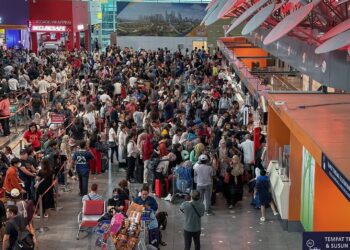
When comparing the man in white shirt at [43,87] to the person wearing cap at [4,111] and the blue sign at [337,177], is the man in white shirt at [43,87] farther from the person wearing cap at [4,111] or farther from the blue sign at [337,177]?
the blue sign at [337,177]

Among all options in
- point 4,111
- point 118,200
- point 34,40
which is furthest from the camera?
point 34,40

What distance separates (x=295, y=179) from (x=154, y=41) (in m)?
37.3

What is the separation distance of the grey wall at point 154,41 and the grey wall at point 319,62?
33.7 metres

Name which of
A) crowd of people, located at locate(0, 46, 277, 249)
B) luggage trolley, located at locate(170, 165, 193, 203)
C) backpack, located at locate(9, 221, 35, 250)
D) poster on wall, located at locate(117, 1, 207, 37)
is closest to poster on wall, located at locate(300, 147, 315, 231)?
crowd of people, located at locate(0, 46, 277, 249)

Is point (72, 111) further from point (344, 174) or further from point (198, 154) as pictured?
point (344, 174)

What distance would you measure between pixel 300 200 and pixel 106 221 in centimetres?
373

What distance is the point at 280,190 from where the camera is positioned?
459 inches

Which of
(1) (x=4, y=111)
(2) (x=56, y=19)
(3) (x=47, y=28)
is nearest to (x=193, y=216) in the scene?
(1) (x=4, y=111)

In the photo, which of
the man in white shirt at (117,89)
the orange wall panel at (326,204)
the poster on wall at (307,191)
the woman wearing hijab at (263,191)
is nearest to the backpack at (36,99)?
the man in white shirt at (117,89)

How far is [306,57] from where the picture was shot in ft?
34.9

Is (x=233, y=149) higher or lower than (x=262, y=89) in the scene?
lower

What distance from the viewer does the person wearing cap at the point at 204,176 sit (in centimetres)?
1198

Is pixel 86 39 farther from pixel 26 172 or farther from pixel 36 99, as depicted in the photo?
pixel 26 172

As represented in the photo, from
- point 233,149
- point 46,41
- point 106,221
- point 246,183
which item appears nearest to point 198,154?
point 233,149
